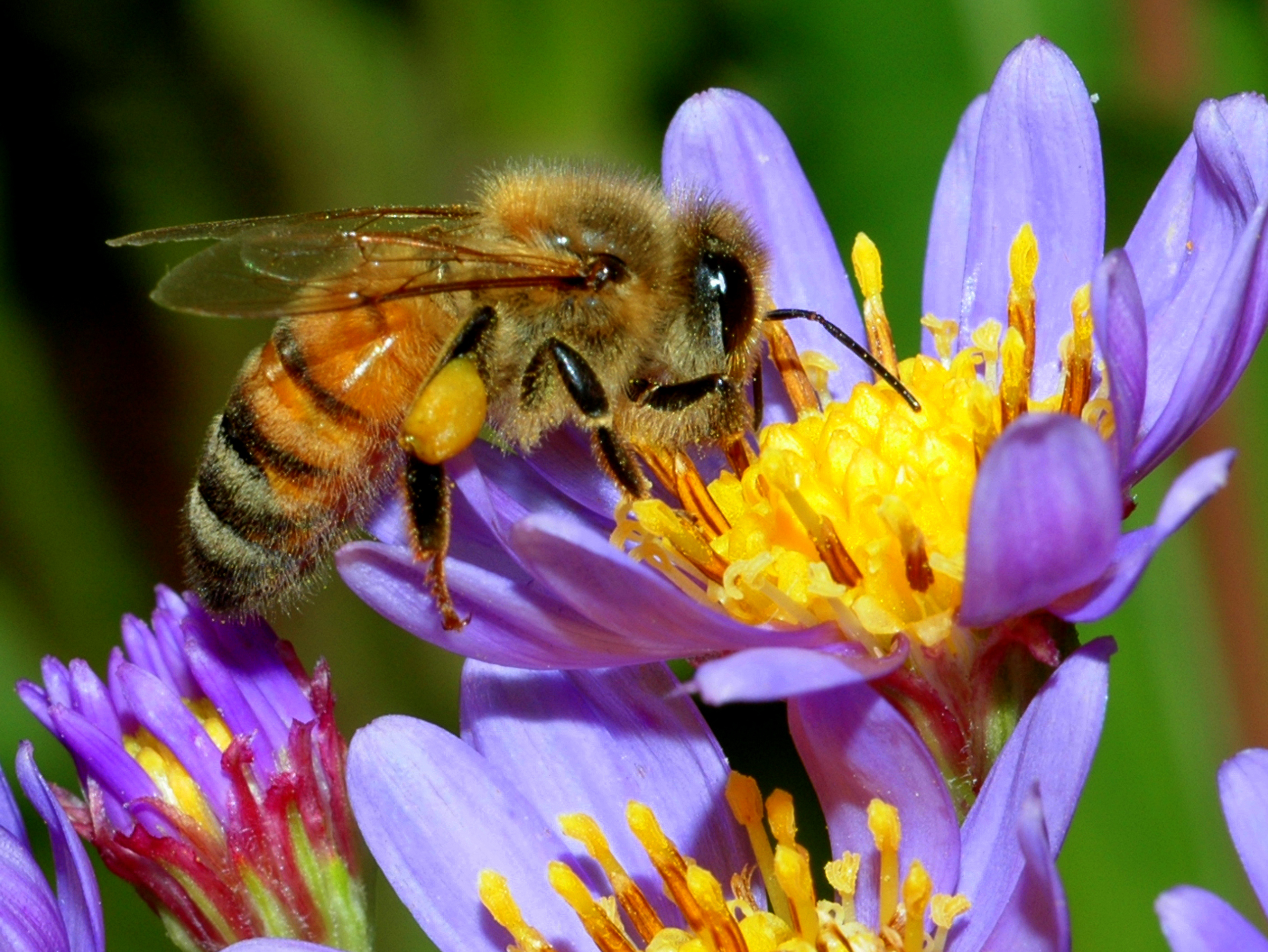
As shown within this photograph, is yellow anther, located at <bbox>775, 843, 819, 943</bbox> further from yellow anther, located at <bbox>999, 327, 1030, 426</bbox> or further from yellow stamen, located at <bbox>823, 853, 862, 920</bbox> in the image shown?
yellow anther, located at <bbox>999, 327, 1030, 426</bbox>

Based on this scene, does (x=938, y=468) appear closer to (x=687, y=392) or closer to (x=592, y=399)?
(x=687, y=392)

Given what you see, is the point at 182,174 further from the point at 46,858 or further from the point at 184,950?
the point at 184,950

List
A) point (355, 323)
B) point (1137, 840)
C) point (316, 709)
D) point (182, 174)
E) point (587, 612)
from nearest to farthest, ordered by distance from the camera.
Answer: point (587, 612) < point (355, 323) < point (316, 709) < point (1137, 840) < point (182, 174)

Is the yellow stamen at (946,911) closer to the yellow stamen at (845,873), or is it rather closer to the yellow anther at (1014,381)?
the yellow stamen at (845,873)

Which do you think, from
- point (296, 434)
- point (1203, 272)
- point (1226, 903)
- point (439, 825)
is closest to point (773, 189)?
point (1203, 272)

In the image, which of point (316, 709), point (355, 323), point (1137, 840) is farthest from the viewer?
point (1137, 840)

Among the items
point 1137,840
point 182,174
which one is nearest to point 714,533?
point 1137,840
